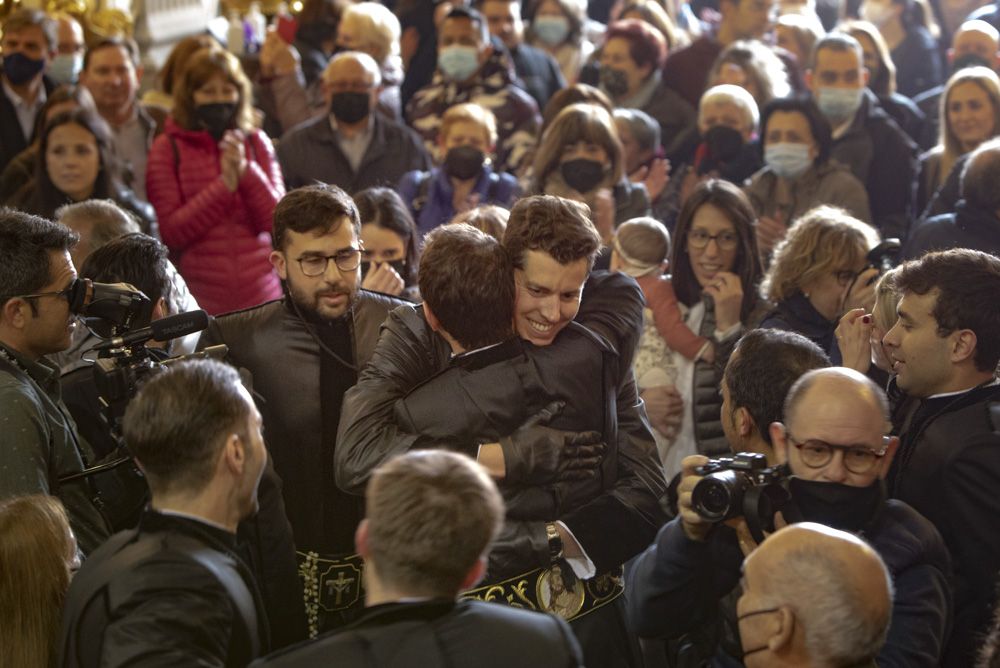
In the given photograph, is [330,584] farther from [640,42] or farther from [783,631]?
[640,42]

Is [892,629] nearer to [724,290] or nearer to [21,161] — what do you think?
[724,290]

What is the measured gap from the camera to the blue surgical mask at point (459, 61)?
8.32 m

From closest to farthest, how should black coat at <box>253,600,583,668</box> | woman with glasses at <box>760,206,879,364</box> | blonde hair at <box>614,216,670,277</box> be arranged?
black coat at <box>253,600,583,668</box>
woman with glasses at <box>760,206,879,364</box>
blonde hair at <box>614,216,670,277</box>

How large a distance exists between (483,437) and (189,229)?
3.43 meters

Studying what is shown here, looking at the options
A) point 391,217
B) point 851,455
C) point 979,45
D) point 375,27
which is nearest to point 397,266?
point 391,217

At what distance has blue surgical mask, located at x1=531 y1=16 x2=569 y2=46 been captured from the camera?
32.6 feet

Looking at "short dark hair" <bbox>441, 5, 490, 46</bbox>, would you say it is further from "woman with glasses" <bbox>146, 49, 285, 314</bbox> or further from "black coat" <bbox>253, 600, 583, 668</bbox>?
"black coat" <bbox>253, 600, 583, 668</bbox>

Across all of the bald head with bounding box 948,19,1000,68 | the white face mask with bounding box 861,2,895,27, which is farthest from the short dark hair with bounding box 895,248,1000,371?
the white face mask with bounding box 861,2,895,27

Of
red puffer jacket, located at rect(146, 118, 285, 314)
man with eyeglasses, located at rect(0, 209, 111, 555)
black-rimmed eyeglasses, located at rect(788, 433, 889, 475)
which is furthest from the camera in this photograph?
red puffer jacket, located at rect(146, 118, 285, 314)

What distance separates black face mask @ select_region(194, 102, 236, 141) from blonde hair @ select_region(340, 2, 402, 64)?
1895mm

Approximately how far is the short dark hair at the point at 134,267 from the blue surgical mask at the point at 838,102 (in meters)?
4.44

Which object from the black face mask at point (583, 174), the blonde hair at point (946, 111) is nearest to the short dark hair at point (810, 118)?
the blonde hair at point (946, 111)

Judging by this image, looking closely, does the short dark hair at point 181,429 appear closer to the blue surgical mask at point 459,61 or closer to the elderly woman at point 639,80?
the blue surgical mask at point 459,61

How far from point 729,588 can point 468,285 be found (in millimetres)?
969
